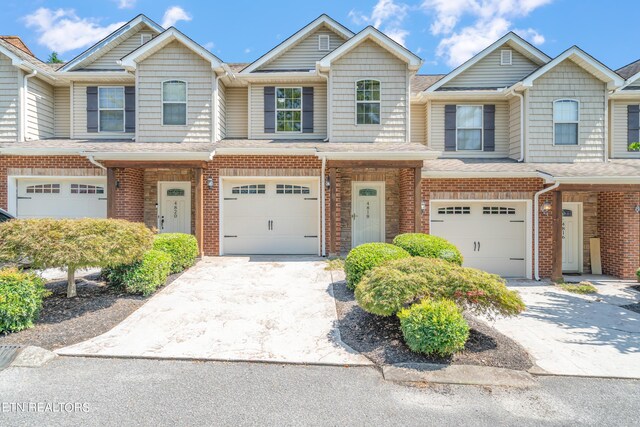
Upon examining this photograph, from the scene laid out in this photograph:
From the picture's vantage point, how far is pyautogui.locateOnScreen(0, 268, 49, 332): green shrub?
16.7 feet

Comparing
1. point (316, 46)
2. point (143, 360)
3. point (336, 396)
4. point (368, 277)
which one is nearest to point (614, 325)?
point (368, 277)

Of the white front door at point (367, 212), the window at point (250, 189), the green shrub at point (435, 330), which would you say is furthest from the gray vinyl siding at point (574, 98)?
the green shrub at point (435, 330)

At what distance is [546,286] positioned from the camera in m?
9.62

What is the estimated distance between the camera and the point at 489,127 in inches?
476

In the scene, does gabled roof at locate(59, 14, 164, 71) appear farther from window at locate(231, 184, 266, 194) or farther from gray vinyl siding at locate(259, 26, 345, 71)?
window at locate(231, 184, 266, 194)

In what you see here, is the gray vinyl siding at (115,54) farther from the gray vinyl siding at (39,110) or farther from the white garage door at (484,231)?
the white garage door at (484,231)

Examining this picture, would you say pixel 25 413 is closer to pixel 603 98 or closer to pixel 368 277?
pixel 368 277

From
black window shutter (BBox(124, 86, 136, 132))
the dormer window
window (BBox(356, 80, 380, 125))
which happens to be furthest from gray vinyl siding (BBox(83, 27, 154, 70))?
the dormer window

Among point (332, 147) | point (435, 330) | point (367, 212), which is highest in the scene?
point (332, 147)

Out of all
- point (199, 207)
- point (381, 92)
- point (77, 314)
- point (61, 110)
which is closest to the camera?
point (77, 314)

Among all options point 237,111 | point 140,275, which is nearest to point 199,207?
point 140,275

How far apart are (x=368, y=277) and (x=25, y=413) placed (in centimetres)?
440

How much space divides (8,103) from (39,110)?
2.64 feet

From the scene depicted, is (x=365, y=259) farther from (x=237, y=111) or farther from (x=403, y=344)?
(x=237, y=111)
